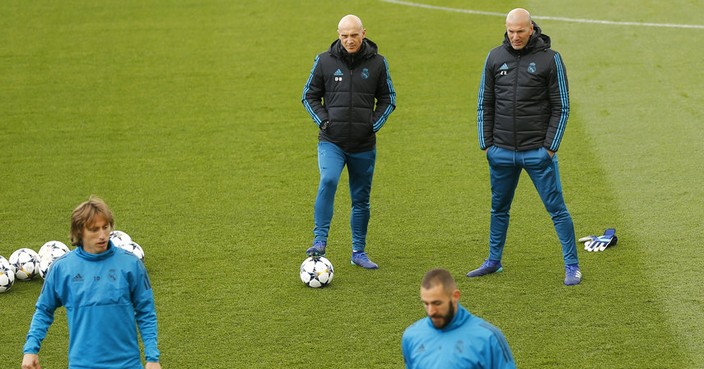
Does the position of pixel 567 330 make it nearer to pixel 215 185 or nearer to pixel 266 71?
pixel 215 185

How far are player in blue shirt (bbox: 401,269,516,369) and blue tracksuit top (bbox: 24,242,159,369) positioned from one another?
70.1 inches

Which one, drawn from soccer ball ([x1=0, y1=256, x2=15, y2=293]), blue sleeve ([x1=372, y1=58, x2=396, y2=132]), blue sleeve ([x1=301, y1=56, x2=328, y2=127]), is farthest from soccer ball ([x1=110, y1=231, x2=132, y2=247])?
blue sleeve ([x1=372, y1=58, x2=396, y2=132])

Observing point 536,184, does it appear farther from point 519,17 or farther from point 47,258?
point 47,258

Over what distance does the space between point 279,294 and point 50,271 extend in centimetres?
357

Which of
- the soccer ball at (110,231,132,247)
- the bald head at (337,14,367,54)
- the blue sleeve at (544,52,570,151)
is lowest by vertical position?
the soccer ball at (110,231,132,247)

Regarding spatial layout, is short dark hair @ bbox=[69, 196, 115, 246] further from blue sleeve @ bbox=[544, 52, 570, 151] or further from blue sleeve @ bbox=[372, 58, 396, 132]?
blue sleeve @ bbox=[544, 52, 570, 151]

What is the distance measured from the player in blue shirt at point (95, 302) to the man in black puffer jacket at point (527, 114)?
161 inches

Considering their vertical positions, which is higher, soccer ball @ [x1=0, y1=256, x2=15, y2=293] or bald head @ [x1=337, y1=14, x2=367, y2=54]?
bald head @ [x1=337, y1=14, x2=367, y2=54]

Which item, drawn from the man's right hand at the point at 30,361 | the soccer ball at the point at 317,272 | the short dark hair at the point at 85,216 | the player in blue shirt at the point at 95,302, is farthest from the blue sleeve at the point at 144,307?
the soccer ball at the point at 317,272

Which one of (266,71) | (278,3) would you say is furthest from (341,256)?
(278,3)

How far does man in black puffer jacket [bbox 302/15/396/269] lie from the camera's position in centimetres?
1004

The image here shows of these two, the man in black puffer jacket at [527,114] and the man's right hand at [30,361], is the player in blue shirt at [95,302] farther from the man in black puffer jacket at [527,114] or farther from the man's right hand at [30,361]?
the man in black puffer jacket at [527,114]

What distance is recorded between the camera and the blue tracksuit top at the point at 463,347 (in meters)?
5.76

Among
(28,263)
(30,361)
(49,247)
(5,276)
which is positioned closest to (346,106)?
(49,247)
